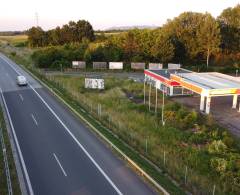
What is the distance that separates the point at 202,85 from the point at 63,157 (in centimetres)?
1912

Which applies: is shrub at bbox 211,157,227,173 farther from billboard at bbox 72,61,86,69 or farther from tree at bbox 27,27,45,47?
tree at bbox 27,27,45,47

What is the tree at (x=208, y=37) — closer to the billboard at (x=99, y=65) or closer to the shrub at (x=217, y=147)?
the billboard at (x=99, y=65)

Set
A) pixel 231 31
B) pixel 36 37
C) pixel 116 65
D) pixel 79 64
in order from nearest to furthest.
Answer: pixel 116 65, pixel 79 64, pixel 231 31, pixel 36 37

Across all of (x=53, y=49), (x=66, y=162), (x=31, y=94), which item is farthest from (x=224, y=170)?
(x=53, y=49)

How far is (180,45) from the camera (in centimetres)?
6906

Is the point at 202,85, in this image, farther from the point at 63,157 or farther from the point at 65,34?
the point at 65,34

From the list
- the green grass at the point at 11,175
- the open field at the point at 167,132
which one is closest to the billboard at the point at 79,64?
the open field at the point at 167,132

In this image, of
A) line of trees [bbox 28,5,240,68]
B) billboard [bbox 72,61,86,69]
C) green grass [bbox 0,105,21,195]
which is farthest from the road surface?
line of trees [bbox 28,5,240,68]

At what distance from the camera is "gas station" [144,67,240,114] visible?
107ft

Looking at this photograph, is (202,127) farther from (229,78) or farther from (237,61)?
(237,61)

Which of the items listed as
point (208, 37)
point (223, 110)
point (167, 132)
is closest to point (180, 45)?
point (208, 37)

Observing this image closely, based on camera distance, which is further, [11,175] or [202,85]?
[202,85]

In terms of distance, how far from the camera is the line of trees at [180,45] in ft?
216

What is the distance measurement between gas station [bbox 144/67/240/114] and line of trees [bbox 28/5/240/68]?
22.6m
